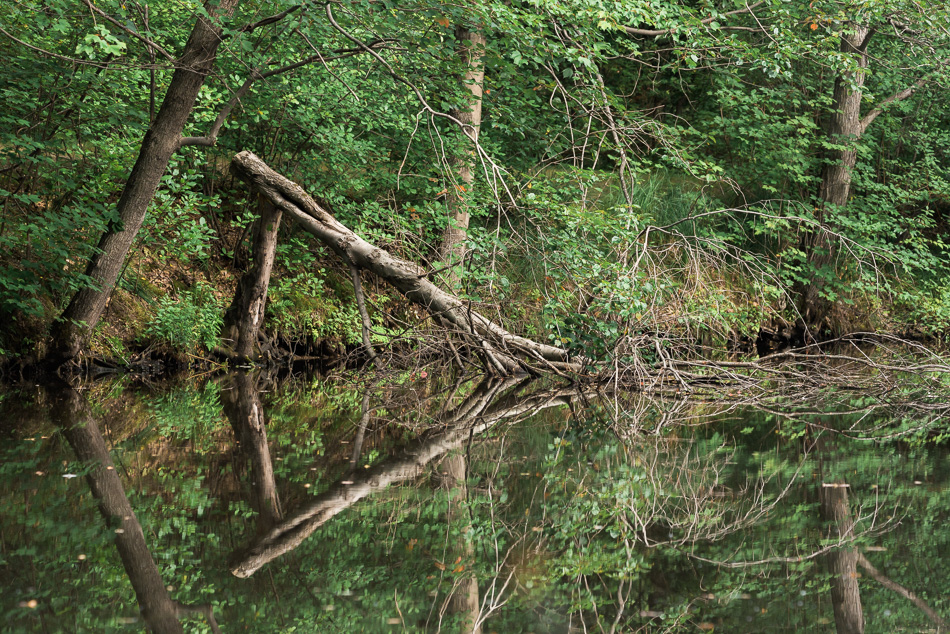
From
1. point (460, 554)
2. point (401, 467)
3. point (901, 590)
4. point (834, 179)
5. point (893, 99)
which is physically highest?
point (893, 99)

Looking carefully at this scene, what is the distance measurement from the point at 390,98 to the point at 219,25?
13.2 ft

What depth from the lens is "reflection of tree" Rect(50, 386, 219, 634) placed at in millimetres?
2727

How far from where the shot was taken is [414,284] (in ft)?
31.0

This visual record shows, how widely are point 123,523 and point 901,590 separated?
3.14m

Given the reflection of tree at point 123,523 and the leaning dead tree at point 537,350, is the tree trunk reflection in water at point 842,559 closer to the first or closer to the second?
the reflection of tree at point 123,523

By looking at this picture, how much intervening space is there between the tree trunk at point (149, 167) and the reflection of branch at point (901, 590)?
7.65m

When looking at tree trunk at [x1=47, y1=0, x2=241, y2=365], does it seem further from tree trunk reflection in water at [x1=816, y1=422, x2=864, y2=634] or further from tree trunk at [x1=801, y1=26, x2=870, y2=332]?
tree trunk at [x1=801, y1=26, x2=870, y2=332]

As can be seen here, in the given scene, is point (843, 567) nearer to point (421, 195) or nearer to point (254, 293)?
point (254, 293)

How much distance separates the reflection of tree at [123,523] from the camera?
8.95ft

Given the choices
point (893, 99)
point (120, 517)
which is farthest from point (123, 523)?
point (893, 99)

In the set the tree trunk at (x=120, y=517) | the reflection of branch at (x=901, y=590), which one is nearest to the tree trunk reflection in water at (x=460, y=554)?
the tree trunk at (x=120, y=517)

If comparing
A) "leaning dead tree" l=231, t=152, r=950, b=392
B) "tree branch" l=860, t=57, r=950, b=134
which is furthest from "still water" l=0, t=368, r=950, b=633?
"tree branch" l=860, t=57, r=950, b=134

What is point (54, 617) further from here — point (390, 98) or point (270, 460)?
point (390, 98)

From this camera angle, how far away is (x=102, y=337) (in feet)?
34.1
